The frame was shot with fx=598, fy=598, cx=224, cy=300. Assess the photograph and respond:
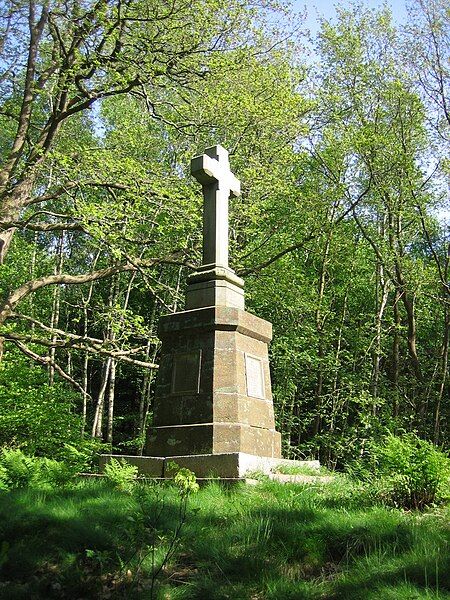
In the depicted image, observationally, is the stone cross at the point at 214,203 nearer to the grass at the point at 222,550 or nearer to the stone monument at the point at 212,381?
the stone monument at the point at 212,381

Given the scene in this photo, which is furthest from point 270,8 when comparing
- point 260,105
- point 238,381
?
point 238,381

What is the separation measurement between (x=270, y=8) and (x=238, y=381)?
10.4 meters

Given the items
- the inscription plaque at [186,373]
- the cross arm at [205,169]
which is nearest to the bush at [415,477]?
the inscription plaque at [186,373]

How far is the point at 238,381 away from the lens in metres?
7.43

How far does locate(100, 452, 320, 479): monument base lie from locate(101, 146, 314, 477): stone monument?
11 millimetres

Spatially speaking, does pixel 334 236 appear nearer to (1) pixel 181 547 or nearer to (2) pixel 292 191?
(2) pixel 292 191

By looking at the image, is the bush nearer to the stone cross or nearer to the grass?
the grass

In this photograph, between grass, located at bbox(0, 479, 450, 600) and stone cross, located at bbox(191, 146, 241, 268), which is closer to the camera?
grass, located at bbox(0, 479, 450, 600)

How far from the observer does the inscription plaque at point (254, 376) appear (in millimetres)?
7730

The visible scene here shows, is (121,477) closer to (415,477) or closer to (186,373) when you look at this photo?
(186,373)

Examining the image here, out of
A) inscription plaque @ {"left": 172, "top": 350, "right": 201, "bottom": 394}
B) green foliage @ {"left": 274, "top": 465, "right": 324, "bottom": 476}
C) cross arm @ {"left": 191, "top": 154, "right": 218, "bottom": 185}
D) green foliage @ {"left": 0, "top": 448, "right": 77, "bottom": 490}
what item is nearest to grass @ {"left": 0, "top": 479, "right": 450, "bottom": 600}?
green foliage @ {"left": 0, "top": 448, "right": 77, "bottom": 490}

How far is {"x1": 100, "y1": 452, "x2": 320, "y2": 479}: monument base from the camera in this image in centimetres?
639

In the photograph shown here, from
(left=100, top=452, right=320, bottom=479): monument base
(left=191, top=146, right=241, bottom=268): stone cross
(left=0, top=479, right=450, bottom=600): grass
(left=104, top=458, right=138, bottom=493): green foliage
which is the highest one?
(left=191, top=146, right=241, bottom=268): stone cross

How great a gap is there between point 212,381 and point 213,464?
1.14 m
